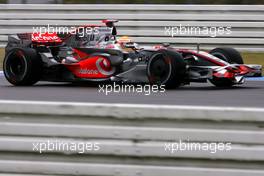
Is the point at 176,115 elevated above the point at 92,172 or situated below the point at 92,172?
above

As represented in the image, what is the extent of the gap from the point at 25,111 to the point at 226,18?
10735 mm

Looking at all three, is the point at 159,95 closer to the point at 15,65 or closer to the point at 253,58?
the point at 15,65

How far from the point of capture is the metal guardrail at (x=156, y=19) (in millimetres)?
14922

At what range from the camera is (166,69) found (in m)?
9.76

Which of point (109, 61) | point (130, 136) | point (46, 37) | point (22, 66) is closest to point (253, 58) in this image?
point (109, 61)

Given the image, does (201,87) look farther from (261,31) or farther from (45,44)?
(261,31)

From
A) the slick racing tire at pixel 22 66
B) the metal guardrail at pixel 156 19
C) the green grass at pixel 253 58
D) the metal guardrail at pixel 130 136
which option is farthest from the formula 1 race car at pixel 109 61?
the metal guardrail at pixel 130 136

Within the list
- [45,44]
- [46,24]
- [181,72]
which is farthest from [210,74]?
[46,24]

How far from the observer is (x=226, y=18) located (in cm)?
1487

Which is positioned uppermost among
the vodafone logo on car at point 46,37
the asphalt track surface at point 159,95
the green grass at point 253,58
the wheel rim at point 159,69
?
the vodafone logo on car at point 46,37

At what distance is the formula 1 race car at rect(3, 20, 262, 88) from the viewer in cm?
990

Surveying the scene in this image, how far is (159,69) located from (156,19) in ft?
18.5

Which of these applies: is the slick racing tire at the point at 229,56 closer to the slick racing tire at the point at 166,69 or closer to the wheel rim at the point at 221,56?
the wheel rim at the point at 221,56

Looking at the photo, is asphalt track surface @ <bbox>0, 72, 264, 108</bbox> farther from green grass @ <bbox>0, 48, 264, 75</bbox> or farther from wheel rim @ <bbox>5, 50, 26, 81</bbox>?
green grass @ <bbox>0, 48, 264, 75</bbox>
